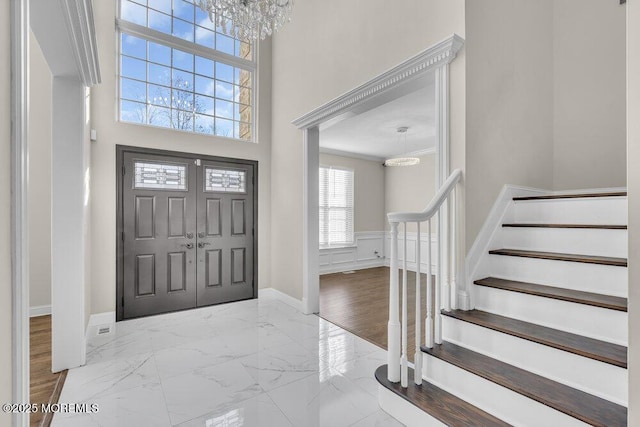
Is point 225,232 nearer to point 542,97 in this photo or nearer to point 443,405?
point 443,405

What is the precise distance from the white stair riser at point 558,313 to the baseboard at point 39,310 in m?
4.89

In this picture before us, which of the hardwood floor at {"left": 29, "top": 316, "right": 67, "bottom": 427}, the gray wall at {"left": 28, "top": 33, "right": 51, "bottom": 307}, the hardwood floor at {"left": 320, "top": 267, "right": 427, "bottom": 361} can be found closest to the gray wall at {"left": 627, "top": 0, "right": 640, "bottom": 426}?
the hardwood floor at {"left": 320, "top": 267, "right": 427, "bottom": 361}

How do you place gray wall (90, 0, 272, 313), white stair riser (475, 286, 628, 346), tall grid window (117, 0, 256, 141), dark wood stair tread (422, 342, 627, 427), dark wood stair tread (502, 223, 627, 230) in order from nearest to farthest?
dark wood stair tread (422, 342, 627, 427) < white stair riser (475, 286, 628, 346) < dark wood stair tread (502, 223, 627, 230) < gray wall (90, 0, 272, 313) < tall grid window (117, 0, 256, 141)

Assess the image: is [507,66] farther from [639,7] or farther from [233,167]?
[233,167]

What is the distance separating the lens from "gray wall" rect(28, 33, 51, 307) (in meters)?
3.75

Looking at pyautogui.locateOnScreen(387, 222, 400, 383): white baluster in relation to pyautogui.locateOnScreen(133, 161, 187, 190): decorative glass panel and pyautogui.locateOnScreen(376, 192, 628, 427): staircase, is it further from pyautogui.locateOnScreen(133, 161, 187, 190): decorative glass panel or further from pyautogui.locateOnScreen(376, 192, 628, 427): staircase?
pyautogui.locateOnScreen(133, 161, 187, 190): decorative glass panel

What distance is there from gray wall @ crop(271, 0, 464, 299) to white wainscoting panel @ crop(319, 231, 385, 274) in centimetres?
217

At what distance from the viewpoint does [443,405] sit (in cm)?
172

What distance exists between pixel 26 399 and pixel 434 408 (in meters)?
1.86

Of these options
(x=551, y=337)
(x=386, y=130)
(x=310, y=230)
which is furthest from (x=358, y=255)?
(x=551, y=337)

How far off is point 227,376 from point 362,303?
7.72 feet

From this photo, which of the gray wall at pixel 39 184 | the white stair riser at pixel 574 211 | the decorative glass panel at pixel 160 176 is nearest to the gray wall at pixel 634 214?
the white stair riser at pixel 574 211

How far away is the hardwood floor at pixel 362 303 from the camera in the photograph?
3.26 meters

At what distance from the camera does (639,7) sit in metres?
1.00
